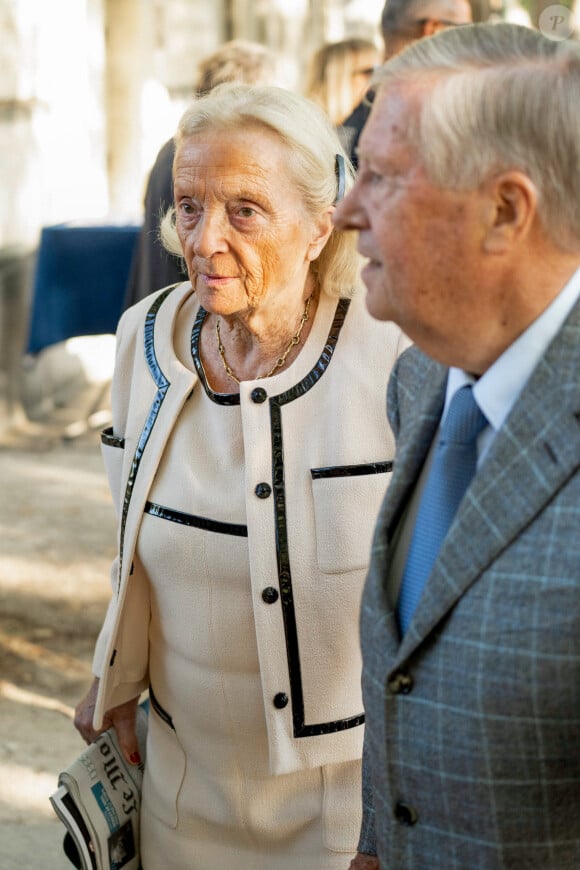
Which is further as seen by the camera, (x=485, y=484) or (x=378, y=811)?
(x=378, y=811)

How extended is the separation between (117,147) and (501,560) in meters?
9.61

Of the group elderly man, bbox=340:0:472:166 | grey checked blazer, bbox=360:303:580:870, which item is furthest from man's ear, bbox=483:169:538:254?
elderly man, bbox=340:0:472:166

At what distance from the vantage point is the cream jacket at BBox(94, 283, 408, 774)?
2.06 m

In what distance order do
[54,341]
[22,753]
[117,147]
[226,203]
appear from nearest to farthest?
[226,203] < [22,753] < [54,341] < [117,147]

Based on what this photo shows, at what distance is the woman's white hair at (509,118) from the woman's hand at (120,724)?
153cm

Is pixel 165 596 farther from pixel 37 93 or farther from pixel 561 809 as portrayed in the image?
pixel 37 93

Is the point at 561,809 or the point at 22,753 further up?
the point at 561,809

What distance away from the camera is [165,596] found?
2199mm

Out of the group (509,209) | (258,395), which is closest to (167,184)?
(258,395)

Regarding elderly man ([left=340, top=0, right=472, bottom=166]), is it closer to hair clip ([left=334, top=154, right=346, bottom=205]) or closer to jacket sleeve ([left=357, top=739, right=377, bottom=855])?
hair clip ([left=334, top=154, right=346, bottom=205])

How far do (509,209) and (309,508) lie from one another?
2.98ft

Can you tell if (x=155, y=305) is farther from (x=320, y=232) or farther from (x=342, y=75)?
(x=342, y=75)

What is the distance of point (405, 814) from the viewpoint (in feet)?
4.68

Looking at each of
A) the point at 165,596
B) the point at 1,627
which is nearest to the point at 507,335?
the point at 165,596
